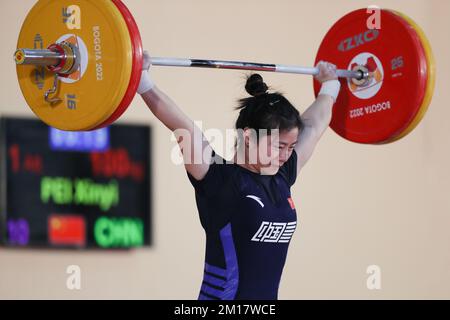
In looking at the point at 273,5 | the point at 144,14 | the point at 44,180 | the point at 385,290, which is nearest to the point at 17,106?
the point at 44,180

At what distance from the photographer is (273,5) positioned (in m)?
4.77

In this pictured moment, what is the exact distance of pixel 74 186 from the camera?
13.4 feet

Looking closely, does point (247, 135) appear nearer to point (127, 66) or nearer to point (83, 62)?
point (127, 66)

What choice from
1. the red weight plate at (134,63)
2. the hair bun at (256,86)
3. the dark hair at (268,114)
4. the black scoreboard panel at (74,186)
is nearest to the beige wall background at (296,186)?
the black scoreboard panel at (74,186)

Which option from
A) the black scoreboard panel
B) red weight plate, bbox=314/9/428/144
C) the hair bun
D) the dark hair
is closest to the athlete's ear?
the dark hair

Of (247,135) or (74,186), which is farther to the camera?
(74,186)

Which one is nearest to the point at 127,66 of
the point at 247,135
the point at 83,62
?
the point at 83,62

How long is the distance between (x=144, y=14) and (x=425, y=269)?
2.35 metres

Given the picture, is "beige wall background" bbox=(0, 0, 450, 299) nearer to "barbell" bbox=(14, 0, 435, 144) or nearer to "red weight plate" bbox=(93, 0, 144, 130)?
"barbell" bbox=(14, 0, 435, 144)

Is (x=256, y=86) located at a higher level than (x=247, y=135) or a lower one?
higher

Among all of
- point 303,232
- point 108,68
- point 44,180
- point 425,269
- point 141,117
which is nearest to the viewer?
point 108,68

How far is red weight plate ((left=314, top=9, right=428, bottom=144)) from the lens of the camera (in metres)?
3.02

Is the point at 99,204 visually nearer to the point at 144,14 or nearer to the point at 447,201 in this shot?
the point at 144,14

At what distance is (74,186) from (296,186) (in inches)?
53.0
